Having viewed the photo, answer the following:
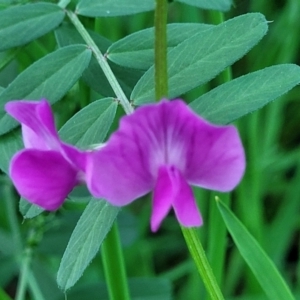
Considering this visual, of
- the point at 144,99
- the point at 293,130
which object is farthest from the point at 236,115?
the point at 293,130

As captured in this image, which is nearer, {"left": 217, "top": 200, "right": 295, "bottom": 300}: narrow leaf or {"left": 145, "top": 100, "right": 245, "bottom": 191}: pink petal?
{"left": 145, "top": 100, "right": 245, "bottom": 191}: pink petal

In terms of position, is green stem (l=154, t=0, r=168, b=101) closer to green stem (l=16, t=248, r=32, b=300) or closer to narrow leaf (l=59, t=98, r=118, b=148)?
narrow leaf (l=59, t=98, r=118, b=148)

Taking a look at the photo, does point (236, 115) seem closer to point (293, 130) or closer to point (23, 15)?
point (23, 15)

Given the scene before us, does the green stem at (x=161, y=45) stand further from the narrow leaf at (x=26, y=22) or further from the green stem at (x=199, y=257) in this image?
the narrow leaf at (x=26, y=22)

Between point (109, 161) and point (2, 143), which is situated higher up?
point (109, 161)

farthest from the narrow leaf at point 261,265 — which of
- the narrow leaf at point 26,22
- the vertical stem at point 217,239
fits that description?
the narrow leaf at point 26,22

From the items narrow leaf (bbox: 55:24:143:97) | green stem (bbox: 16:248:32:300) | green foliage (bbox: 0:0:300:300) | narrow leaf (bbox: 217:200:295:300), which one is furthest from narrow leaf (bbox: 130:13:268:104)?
green stem (bbox: 16:248:32:300)

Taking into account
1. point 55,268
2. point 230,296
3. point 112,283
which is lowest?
point 230,296
